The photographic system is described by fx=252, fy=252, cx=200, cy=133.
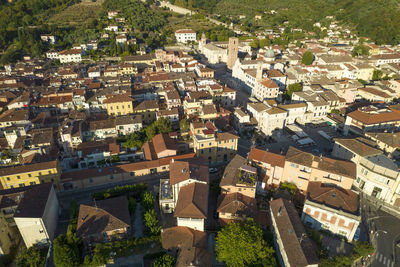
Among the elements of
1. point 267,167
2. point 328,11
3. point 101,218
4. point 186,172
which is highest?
point 328,11

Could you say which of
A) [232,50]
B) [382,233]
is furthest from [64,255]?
[232,50]

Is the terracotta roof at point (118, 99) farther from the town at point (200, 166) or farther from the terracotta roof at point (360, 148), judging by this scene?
the terracotta roof at point (360, 148)

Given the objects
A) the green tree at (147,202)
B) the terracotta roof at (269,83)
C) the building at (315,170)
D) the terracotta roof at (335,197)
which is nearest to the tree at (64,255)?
the green tree at (147,202)

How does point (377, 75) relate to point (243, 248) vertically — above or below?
above

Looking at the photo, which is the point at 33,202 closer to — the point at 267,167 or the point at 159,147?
the point at 159,147

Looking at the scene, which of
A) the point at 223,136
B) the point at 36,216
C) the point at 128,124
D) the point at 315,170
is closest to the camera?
the point at 36,216

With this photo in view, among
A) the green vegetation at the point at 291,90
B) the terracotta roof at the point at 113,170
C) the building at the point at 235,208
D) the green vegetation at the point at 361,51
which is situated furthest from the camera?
the green vegetation at the point at 361,51

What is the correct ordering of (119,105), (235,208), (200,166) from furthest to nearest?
(119,105) < (200,166) < (235,208)
